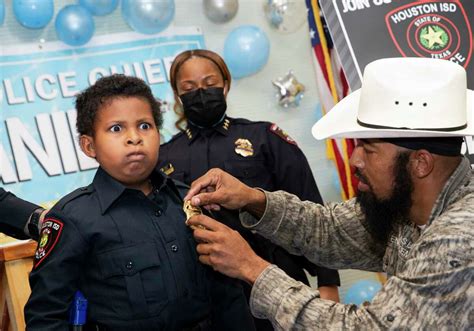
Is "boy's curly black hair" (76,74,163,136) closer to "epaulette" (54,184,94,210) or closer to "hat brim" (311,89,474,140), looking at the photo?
"epaulette" (54,184,94,210)

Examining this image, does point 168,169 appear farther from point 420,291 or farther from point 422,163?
point 420,291

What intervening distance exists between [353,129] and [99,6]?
2032 mm

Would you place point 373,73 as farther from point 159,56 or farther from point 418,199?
point 159,56

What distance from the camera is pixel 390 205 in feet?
5.63

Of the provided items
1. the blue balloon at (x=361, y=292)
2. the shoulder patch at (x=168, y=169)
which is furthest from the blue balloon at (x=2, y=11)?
the blue balloon at (x=361, y=292)

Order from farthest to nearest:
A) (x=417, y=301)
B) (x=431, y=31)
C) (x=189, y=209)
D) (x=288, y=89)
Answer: (x=288, y=89)
(x=431, y=31)
(x=189, y=209)
(x=417, y=301)

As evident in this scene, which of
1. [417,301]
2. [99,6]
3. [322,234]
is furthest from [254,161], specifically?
[99,6]

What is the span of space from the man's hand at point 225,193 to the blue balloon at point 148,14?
159cm

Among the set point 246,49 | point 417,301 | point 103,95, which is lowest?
point 417,301

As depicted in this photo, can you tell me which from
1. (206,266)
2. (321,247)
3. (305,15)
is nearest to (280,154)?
(321,247)

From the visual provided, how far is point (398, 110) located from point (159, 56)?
2093 mm

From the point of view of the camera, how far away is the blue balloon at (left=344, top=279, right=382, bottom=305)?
3.53 metres

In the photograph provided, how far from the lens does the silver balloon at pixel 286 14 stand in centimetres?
358

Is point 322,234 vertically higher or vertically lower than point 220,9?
lower
